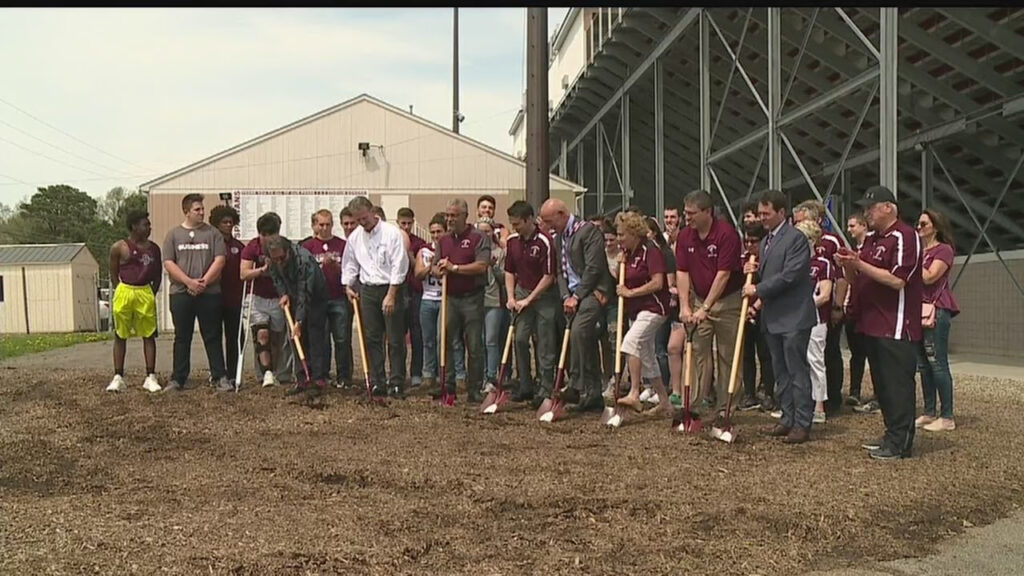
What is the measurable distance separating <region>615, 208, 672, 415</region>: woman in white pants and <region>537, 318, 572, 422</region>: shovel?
0.50 metres

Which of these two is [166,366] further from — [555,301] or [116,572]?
[116,572]

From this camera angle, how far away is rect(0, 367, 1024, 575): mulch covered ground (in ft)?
14.3

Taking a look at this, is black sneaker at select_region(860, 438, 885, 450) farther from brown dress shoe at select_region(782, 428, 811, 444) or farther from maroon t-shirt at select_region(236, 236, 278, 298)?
maroon t-shirt at select_region(236, 236, 278, 298)

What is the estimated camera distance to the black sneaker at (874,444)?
22.1 ft

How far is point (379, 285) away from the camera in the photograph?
9266mm

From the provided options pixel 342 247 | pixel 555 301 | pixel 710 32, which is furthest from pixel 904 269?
pixel 710 32

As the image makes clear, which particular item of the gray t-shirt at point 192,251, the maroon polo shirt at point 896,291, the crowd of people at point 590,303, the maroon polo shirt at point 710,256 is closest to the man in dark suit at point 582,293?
the crowd of people at point 590,303

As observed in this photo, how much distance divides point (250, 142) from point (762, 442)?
69.5 feet

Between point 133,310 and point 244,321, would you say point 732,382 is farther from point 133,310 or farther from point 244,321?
point 133,310

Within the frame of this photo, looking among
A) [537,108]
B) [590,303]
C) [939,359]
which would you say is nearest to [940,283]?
[939,359]

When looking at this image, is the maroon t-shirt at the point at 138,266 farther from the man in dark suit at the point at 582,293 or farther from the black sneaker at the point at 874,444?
the black sneaker at the point at 874,444

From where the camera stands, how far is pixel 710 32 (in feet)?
63.7

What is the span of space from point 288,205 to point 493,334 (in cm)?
1713

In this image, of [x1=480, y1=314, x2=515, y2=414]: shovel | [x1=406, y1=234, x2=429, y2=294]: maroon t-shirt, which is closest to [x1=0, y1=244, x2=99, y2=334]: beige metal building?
[x1=406, y1=234, x2=429, y2=294]: maroon t-shirt
